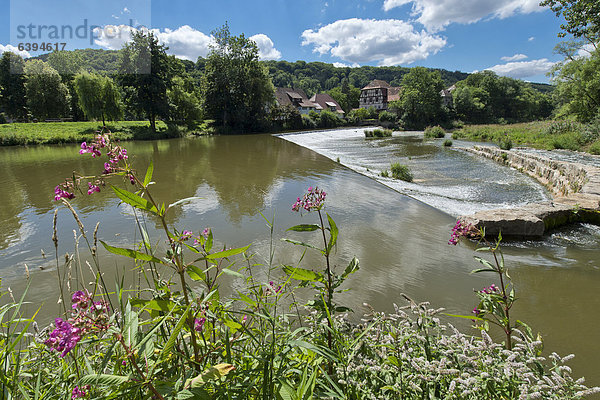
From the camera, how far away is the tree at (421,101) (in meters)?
54.6

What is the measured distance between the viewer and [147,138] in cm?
3303

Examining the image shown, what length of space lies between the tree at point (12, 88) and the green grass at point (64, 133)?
17.6 meters

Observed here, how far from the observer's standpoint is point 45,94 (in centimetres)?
4178

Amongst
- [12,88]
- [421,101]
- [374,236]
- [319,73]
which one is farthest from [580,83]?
[319,73]

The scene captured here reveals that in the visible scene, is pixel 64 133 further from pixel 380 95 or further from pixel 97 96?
pixel 380 95

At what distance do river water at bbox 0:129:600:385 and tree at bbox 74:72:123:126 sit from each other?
25.6 meters

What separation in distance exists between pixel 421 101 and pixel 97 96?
168 ft

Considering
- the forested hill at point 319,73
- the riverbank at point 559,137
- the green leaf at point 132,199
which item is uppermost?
the forested hill at point 319,73

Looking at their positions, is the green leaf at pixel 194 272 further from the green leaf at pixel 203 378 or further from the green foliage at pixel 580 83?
the green foliage at pixel 580 83

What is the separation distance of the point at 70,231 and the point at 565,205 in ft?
35.2

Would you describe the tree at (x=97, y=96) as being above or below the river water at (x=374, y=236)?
above

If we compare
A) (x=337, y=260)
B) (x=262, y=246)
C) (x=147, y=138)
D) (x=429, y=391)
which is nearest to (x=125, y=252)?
(x=429, y=391)

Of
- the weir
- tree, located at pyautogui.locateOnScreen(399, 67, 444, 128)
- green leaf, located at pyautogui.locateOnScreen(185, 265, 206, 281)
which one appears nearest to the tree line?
tree, located at pyautogui.locateOnScreen(399, 67, 444, 128)

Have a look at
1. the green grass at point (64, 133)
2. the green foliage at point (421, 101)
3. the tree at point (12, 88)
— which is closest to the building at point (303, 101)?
the green foliage at point (421, 101)
